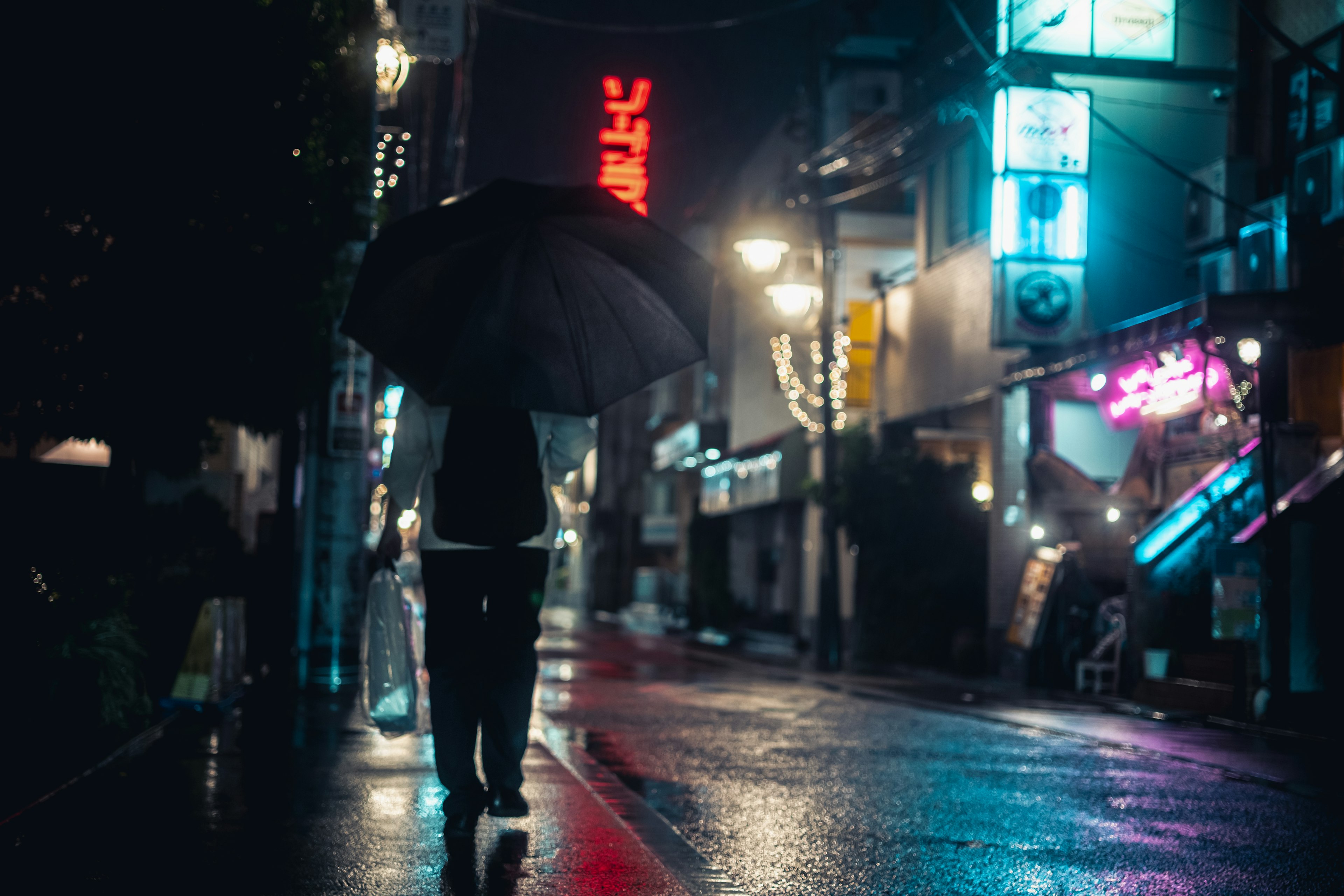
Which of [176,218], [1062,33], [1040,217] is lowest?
[176,218]

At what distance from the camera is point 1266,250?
611 inches

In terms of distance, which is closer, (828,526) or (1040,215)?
(1040,215)

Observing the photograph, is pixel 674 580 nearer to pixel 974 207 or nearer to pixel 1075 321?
pixel 974 207

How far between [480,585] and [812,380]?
23356 mm

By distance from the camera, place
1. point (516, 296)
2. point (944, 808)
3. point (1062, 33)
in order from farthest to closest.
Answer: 1. point (1062, 33)
2. point (944, 808)
3. point (516, 296)

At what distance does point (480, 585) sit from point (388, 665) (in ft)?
2.74

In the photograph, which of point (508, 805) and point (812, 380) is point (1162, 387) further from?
point (508, 805)

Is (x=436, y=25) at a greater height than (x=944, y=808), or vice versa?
(x=436, y=25)

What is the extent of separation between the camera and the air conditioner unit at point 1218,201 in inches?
659

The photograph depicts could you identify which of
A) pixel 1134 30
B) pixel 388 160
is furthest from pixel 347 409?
pixel 1134 30

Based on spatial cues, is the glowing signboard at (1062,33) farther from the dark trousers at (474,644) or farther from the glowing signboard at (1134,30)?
the dark trousers at (474,644)

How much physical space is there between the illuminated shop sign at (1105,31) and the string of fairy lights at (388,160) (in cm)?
769

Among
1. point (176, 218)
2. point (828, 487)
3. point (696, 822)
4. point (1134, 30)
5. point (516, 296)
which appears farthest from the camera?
point (828, 487)

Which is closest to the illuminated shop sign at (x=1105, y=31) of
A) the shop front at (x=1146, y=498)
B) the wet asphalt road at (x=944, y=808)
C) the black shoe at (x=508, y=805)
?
the shop front at (x=1146, y=498)
